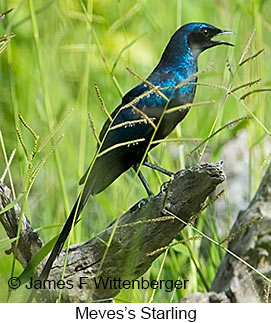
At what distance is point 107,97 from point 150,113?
1.30 feet

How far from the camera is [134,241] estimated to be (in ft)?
5.53

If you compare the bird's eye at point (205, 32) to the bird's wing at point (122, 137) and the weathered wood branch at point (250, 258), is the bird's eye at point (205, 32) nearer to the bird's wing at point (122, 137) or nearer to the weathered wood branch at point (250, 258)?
the bird's wing at point (122, 137)

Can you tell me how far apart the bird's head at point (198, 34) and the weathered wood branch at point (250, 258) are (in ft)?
1.25

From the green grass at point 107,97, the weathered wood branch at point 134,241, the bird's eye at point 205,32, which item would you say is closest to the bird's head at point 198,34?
the bird's eye at point 205,32

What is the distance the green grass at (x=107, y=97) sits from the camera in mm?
2066

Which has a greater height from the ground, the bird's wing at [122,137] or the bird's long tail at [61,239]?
the bird's wing at [122,137]

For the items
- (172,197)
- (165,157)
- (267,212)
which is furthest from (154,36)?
(172,197)

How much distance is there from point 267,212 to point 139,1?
66cm


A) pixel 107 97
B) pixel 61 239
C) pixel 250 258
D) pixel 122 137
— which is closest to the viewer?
pixel 61 239

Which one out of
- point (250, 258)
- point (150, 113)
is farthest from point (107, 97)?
point (250, 258)

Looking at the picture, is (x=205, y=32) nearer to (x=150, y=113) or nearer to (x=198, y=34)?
(x=198, y=34)
